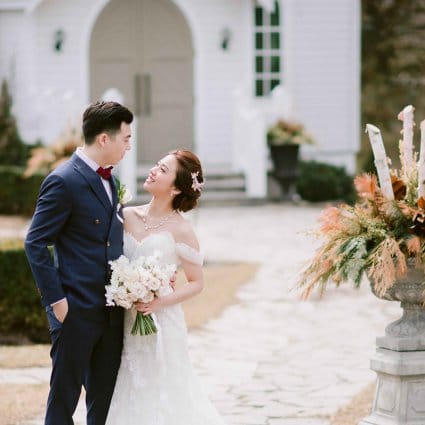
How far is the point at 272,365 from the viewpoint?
7.85 m

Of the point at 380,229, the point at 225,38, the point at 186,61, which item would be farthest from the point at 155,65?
the point at 380,229

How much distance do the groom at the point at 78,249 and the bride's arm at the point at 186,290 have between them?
15 centimetres

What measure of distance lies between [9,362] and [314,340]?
2473mm

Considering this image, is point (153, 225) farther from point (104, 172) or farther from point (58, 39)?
point (58, 39)

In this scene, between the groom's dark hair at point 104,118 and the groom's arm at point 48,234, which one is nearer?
the groom's arm at point 48,234

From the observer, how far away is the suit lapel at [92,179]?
4742 mm

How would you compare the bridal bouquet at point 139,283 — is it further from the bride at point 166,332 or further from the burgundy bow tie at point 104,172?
the burgundy bow tie at point 104,172

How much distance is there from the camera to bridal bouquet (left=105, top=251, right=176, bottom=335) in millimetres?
4672

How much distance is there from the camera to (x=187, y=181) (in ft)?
16.8

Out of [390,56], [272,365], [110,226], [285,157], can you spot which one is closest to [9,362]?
[272,365]

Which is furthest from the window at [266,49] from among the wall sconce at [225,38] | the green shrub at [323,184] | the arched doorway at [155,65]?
Result: the green shrub at [323,184]

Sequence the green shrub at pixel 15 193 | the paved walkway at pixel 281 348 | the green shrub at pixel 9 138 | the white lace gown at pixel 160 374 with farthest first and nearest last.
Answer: the green shrub at pixel 9 138
the green shrub at pixel 15 193
the paved walkway at pixel 281 348
the white lace gown at pixel 160 374

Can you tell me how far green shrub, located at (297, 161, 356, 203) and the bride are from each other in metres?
13.1

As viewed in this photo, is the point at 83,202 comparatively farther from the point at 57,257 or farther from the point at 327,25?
the point at 327,25
